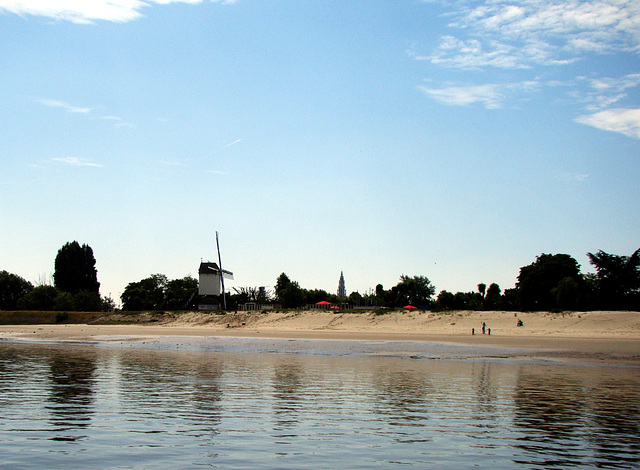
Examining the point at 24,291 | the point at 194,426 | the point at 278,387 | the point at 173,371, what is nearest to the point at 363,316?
the point at 173,371

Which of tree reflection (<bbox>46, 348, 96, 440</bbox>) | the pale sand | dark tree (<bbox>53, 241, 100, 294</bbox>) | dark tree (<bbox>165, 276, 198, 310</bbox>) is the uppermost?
dark tree (<bbox>53, 241, 100, 294</bbox>)

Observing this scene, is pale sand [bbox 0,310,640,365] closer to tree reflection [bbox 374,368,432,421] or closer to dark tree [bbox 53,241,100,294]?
tree reflection [bbox 374,368,432,421]

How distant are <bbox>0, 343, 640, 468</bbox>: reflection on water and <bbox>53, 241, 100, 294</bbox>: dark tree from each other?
9352 cm

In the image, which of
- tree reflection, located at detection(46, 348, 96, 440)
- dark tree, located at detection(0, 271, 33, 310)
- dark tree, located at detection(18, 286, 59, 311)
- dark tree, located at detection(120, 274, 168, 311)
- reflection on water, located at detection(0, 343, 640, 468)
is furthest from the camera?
dark tree, located at detection(0, 271, 33, 310)

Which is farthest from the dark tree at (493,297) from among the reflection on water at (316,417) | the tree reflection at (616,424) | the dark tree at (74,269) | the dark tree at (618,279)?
the tree reflection at (616,424)

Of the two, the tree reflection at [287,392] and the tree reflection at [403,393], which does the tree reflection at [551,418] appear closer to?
the tree reflection at [403,393]

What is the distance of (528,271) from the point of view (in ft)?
275

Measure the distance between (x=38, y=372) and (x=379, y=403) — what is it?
14683mm

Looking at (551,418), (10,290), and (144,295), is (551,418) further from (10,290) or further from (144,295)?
(10,290)

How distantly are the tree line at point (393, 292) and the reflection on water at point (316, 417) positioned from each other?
3886 centimetres

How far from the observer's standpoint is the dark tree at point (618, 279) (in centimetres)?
6606

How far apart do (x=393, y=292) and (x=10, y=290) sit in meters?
79.1

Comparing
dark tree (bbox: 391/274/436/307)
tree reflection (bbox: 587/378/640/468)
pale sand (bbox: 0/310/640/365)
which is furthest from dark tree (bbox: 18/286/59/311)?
tree reflection (bbox: 587/378/640/468)

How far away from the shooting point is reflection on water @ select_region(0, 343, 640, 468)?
392 inches
